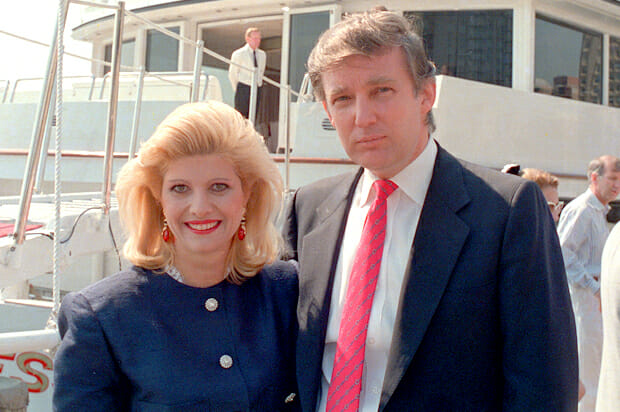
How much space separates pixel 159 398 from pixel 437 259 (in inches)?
28.4

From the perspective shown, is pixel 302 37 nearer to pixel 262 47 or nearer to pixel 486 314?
pixel 262 47

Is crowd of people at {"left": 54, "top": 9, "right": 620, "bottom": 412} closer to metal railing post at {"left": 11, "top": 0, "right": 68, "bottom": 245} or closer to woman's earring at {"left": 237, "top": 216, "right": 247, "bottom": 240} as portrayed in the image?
woman's earring at {"left": 237, "top": 216, "right": 247, "bottom": 240}

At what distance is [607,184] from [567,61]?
3.76m

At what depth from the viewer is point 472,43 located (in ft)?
22.5

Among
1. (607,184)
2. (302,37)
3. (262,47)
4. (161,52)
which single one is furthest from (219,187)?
(262,47)

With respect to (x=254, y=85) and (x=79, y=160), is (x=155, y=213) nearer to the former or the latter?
(x=254, y=85)

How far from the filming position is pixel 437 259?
1.45 metres

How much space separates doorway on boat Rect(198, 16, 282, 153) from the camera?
8547 mm

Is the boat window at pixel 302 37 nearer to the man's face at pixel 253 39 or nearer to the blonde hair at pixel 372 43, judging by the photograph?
the man's face at pixel 253 39

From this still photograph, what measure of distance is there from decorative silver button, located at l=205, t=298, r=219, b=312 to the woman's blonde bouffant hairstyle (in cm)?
9

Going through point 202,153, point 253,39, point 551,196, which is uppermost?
point 253,39

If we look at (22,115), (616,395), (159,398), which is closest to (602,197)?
(616,395)

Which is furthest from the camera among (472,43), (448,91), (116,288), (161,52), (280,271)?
(161,52)

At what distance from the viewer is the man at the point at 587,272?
12.6ft
